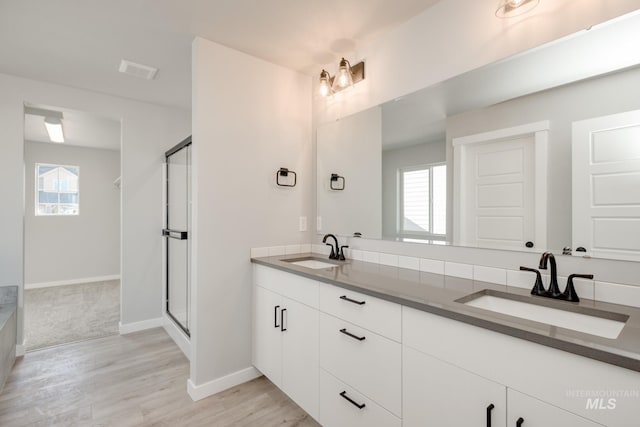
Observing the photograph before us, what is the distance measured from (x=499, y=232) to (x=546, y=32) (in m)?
0.91

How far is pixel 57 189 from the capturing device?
17.7ft

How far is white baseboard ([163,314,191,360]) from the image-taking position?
2708 mm

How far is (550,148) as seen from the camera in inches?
52.7

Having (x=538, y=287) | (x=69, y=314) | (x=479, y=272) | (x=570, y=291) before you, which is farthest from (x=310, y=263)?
(x=69, y=314)

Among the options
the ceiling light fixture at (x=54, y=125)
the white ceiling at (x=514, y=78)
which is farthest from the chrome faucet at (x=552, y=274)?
the ceiling light fixture at (x=54, y=125)

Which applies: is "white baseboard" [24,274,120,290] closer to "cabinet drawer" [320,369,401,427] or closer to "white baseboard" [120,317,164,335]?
"white baseboard" [120,317,164,335]

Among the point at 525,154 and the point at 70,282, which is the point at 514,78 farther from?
the point at 70,282

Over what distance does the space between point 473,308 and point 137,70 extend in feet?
9.87

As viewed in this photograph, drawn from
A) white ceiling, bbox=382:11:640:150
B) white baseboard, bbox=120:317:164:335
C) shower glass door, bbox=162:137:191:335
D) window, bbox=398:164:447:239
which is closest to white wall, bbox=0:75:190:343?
white baseboard, bbox=120:317:164:335

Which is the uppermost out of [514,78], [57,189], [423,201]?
[514,78]

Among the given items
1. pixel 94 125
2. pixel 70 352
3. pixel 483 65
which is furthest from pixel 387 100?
pixel 94 125

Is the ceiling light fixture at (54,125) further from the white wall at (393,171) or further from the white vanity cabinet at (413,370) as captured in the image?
the white wall at (393,171)

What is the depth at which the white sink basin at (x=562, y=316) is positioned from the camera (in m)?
1.07

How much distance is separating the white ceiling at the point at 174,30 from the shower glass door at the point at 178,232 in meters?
0.84
